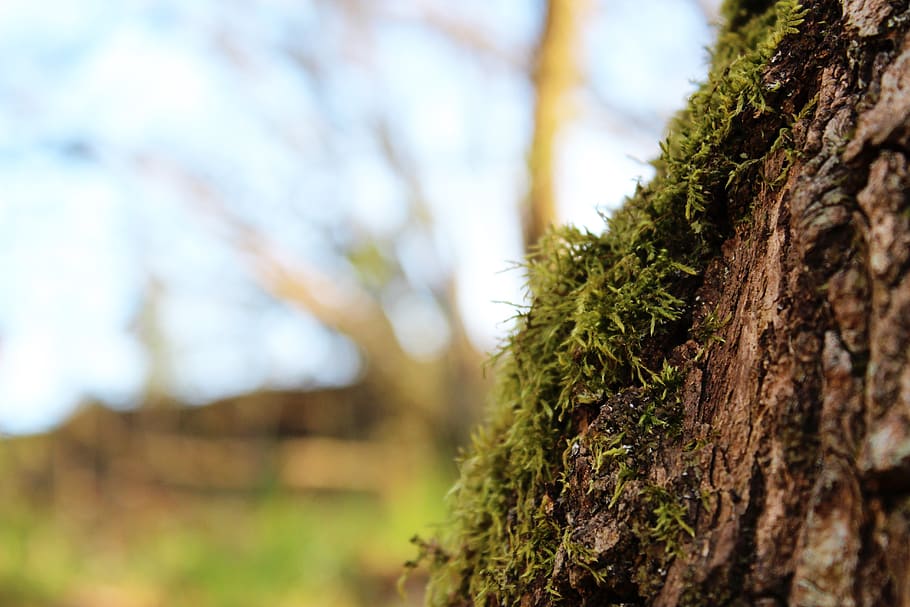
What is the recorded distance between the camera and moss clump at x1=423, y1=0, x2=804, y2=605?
0.59 meters

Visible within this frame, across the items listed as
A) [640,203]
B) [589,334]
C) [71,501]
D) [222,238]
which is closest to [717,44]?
[640,203]

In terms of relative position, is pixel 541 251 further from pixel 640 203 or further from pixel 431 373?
pixel 431 373

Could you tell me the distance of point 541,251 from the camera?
739 mm

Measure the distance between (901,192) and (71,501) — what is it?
6.47m

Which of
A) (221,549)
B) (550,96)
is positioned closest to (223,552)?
(221,549)

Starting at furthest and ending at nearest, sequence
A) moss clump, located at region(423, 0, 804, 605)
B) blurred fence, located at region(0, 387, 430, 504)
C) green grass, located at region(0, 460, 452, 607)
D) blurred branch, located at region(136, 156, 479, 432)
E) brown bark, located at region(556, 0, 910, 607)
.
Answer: blurred fence, located at region(0, 387, 430, 504), blurred branch, located at region(136, 156, 479, 432), green grass, located at region(0, 460, 452, 607), moss clump, located at region(423, 0, 804, 605), brown bark, located at region(556, 0, 910, 607)

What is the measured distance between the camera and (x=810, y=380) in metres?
0.46

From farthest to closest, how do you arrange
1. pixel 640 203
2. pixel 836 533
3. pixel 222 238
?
pixel 222 238 → pixel 640 203 → pixel 836 533

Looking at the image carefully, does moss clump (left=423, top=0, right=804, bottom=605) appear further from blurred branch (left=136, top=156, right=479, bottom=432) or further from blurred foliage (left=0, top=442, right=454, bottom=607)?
blurred branch (left=136, top=156, right=479, bottom=432)

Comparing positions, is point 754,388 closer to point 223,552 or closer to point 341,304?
point 223,552

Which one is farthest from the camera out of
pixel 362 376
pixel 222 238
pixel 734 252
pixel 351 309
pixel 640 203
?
pixel 362 376

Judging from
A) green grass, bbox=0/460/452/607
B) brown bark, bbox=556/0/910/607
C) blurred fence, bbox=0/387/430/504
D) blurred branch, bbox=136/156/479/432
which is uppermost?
blurred branch, bbox=136/156/479/432

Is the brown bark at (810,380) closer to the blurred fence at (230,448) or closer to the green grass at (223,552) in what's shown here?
the green grass at (223,552)

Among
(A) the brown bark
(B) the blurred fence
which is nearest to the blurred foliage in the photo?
(B) the blurred fence
